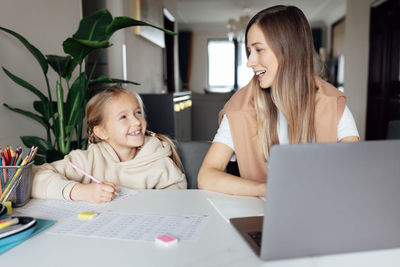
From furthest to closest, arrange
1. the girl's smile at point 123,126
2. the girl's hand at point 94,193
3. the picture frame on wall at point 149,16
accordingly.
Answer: the picture frame on wall at point 149,16 → the girl's smile at point 123,126 → the girl's hand at point 94,193

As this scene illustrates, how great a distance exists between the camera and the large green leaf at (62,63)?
5.02ft

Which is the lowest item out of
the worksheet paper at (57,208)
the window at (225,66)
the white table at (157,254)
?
the worksheet paper at (57,208)

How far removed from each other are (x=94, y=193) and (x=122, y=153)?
0.47 metres

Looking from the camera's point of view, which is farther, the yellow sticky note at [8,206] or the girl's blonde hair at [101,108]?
the girl's blonde hair at [101,108]

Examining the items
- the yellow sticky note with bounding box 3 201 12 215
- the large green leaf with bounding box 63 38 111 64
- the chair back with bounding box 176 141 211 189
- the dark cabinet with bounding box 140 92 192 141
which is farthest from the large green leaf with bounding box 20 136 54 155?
the dark cabinet with bounding box 140 92 192 141

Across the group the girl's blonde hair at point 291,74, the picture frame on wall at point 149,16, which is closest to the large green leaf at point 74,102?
the girl's blonde hair at point 291,74

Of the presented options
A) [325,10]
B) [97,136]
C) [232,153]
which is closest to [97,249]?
[232,153]

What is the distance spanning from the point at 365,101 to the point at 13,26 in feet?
15.1

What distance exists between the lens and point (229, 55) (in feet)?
33.4

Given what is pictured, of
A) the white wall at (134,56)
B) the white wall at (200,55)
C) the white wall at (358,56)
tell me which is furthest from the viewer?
the white wall at (200,55)

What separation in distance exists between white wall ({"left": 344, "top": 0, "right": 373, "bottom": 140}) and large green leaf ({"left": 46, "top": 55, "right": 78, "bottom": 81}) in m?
4.40

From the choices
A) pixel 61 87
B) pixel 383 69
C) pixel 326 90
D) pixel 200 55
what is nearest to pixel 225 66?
pixel 200 55

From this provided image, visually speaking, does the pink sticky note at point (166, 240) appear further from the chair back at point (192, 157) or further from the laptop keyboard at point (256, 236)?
→ the chair back at point (192, 157)

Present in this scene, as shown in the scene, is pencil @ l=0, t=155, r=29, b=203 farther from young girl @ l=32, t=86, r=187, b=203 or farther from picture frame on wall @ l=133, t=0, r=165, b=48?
picture frame on wall @ l=133, t=0, r=165, b=48
